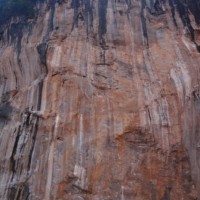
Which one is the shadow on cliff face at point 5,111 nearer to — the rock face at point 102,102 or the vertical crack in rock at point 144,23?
the rock face at point 102,102

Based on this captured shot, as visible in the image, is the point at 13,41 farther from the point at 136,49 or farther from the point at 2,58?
the point at 136,49

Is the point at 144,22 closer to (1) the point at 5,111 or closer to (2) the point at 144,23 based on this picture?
(2) the point at 144,23

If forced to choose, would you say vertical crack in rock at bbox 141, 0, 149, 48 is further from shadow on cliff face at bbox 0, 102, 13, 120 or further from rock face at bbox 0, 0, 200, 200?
shadow on cliff face at bbox 0, 102, 13, 120

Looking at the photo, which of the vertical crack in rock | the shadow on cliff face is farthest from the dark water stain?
the shadow on cliff face

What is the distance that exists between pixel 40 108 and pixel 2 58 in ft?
10.9

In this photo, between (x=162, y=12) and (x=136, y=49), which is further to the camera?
(x=162, y=12)

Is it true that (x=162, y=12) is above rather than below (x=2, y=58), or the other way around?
above

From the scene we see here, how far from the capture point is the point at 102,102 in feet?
33.0

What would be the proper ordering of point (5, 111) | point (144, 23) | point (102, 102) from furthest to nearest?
point (144, 23), point (5, 111), point (102, 102)

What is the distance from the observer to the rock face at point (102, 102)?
891 centimetres

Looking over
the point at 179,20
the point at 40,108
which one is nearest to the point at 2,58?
the point at 40,108

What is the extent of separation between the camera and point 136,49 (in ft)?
37.7

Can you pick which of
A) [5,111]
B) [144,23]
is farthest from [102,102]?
[144,23]

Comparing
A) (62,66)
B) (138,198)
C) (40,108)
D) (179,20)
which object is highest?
(179,20)
